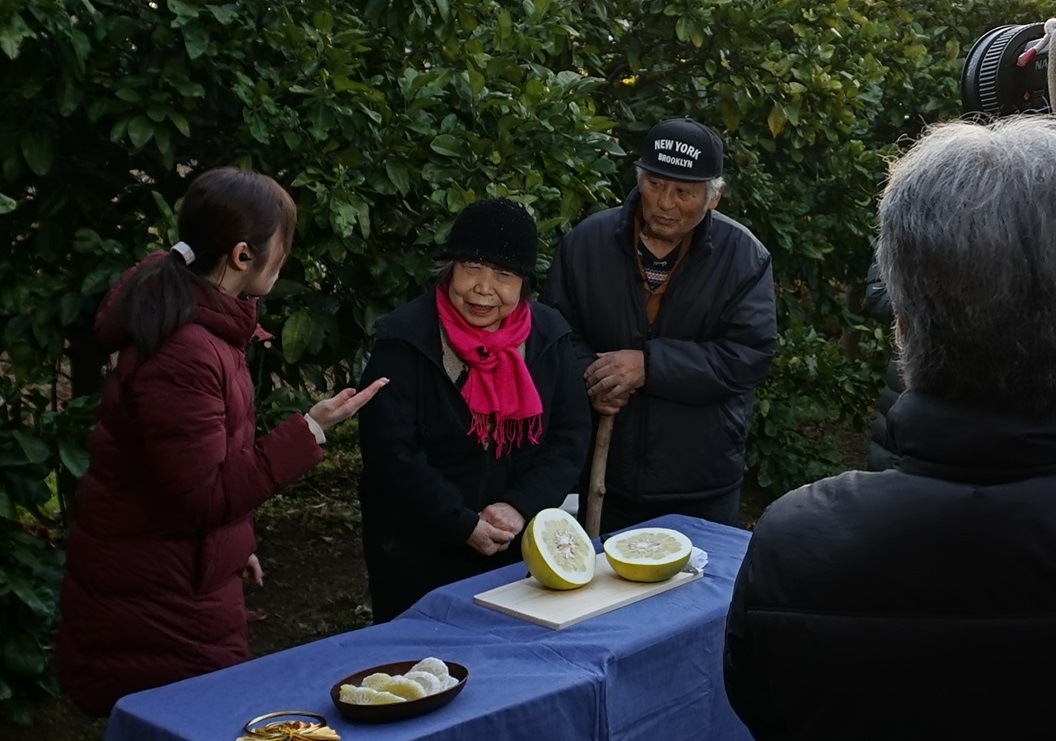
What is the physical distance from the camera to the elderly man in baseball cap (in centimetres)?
398

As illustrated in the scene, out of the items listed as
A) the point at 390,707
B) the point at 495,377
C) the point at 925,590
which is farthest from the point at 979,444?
the point at 495,377

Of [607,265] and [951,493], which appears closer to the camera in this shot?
[951,493]

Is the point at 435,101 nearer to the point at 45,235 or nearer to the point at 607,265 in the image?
the point at 607,265

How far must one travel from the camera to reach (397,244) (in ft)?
14.5

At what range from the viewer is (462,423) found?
3492mm

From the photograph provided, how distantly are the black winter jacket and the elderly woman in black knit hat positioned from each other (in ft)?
6.06

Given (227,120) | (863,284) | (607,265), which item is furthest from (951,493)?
(863,284)

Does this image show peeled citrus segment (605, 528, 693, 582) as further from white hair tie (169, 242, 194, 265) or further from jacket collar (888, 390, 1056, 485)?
jacket collar (888, 390, 1056, 485)

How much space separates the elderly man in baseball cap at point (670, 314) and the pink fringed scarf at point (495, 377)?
0.47 meters

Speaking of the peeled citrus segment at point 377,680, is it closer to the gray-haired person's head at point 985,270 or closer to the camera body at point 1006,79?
the gray-haired person's head at point 985,270

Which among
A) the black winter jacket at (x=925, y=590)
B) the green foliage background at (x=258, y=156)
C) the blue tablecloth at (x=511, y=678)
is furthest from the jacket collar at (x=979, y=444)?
the green foliage background at (x=258, y=156)

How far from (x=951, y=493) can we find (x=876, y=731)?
307 millimetres

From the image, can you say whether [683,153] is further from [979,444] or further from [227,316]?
[979,444]

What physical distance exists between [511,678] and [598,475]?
1.44m
